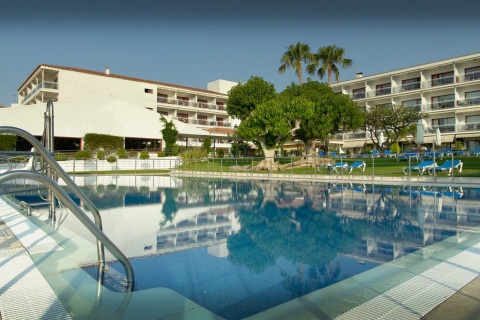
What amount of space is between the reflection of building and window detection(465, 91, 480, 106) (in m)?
36.8

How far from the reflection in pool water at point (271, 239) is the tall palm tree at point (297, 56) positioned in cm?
2906

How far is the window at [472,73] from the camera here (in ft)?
119

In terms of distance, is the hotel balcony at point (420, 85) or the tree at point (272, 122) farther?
the hotel balcony at point (420, 85)

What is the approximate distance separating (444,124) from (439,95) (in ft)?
11.0

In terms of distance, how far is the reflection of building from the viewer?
5.68 m

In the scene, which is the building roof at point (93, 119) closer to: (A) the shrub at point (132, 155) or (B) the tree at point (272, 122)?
(A) the shrub at point (132, 155)

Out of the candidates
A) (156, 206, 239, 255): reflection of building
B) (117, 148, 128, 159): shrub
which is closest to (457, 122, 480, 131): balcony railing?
(117, 148, 128, 159): shrub

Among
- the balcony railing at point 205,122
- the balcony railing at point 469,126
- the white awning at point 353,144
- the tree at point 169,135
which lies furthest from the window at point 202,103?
the balcony railing at point 469,126

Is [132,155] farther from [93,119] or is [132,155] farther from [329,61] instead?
[329,61]

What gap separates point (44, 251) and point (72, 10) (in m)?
13.1

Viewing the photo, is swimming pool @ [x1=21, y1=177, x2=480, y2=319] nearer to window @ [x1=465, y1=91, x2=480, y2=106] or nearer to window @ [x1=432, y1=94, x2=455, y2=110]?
window @ [x1=465, y1=91, x2=480, y2=106]

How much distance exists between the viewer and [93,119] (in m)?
33.5

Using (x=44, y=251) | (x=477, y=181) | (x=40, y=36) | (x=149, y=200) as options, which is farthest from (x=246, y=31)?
(x=44, y=251)

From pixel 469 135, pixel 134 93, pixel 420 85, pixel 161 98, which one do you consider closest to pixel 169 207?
pixel 469 135
